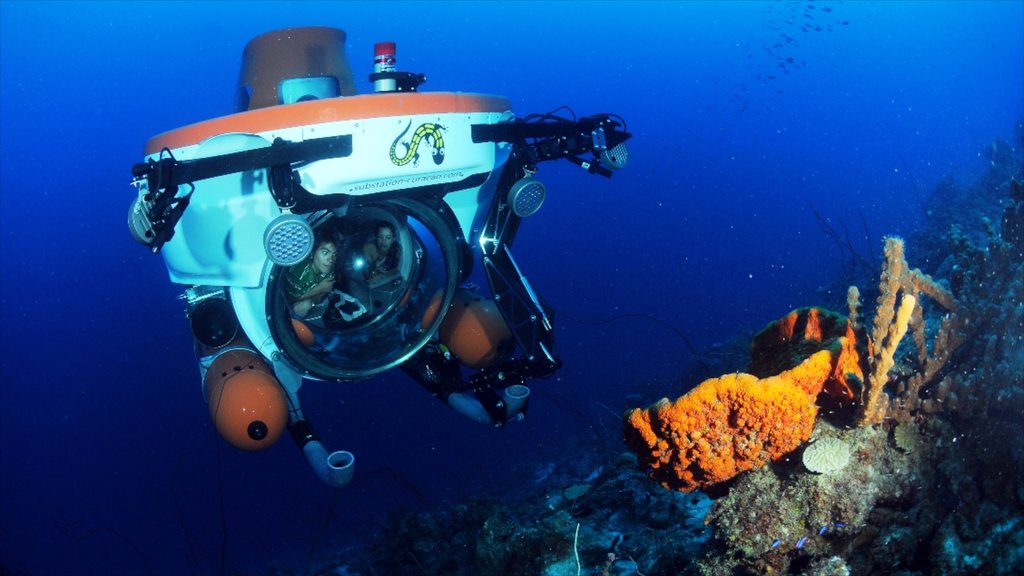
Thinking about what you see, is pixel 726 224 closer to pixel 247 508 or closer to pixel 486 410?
pixel 247 508

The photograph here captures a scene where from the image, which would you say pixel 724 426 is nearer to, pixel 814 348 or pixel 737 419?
pixel 737 419

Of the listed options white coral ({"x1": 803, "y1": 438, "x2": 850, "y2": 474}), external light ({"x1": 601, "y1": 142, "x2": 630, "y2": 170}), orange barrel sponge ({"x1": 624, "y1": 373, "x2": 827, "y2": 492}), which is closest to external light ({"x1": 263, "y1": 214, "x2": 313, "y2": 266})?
orange barrel sponge ({"x1": 624, "y1": 373, "x2": 827, "y2": 492})

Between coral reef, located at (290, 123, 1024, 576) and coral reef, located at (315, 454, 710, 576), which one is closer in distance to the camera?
coral reef, located at (290, 123, 1024, 576)

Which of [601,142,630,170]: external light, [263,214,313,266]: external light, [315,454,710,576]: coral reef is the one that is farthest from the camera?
[601,142,630,170]: external light

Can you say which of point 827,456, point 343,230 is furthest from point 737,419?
point 343,230

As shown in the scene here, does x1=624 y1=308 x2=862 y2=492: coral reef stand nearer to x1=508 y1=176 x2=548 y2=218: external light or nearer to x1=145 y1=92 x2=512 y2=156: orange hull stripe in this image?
x1=508 y1=176 x2=548 y2=218: external light

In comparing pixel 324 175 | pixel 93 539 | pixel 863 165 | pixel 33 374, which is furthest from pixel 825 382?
pixel 863 165

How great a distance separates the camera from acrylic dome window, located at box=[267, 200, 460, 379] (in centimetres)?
455

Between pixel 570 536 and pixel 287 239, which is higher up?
pixel 287 239

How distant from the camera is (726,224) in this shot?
37.9m

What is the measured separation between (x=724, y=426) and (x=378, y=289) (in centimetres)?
324

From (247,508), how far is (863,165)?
171 feet

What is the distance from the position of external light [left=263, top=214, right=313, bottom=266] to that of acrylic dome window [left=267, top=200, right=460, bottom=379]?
1.01 m

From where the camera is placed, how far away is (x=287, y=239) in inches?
134
